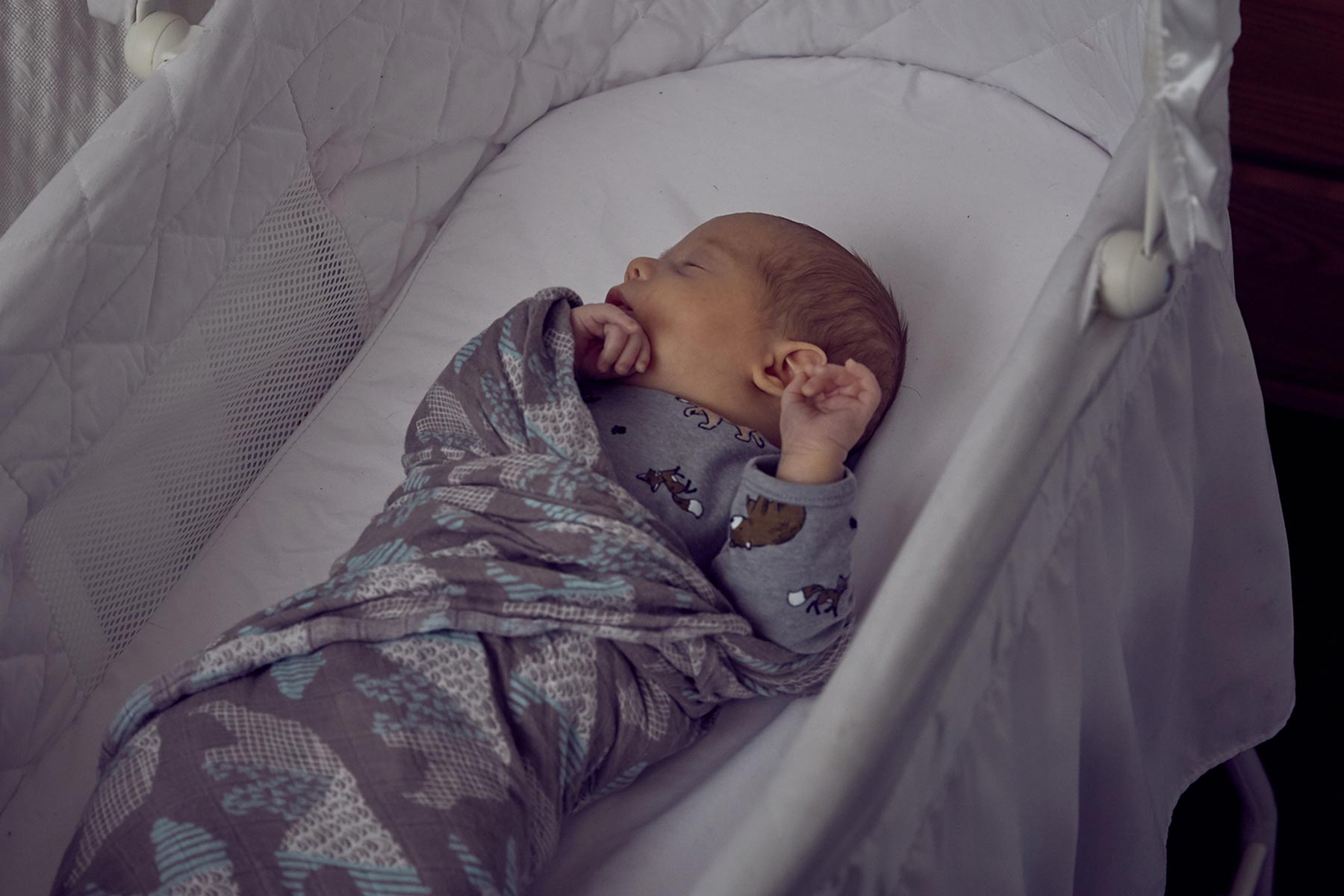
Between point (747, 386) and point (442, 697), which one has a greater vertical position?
point (747, 386)

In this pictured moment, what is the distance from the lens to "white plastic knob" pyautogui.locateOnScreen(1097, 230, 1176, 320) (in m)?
0.60

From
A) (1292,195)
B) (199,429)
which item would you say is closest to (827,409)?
(199,429)

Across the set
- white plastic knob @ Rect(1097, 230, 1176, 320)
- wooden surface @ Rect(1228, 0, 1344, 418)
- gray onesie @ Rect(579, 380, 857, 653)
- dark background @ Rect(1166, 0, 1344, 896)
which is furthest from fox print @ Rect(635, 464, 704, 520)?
wooden surface @ Rect(1228, 0, 1344, 418)

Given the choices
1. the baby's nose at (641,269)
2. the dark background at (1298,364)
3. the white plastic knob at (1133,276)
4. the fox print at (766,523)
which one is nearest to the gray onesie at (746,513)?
the fox print at (766,523)

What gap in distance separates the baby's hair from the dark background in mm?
549

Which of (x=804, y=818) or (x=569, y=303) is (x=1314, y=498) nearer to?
(x=569, y=303)

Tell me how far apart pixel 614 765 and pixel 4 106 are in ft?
2.71

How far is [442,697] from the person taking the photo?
2.42 ft

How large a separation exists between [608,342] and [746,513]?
20cm

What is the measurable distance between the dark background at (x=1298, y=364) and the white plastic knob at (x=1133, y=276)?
28.5 inches

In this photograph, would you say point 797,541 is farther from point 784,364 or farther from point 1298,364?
point 1298,364

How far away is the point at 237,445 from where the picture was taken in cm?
101

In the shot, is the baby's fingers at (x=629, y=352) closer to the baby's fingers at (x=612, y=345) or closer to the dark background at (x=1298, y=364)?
the baby's fingers at (x=612, y=345)

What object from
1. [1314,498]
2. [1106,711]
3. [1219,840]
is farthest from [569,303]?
[1314,498]
